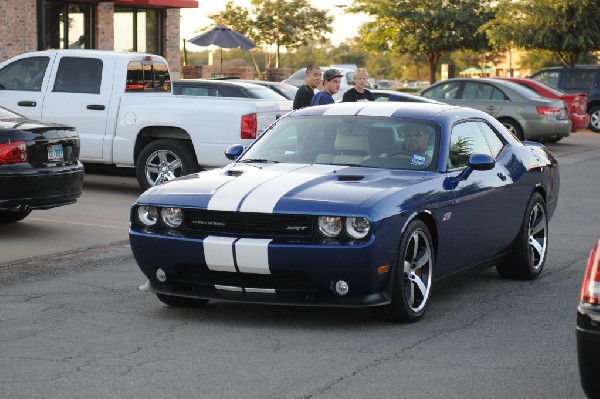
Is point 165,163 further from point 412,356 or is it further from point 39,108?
point 412,356

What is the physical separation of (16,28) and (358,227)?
2486 centimetres

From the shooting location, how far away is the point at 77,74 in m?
16.8

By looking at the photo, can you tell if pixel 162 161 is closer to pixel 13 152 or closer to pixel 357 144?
pixel 13 152

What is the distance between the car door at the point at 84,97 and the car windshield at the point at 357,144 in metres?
7.35

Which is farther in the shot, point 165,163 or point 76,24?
point 76,24

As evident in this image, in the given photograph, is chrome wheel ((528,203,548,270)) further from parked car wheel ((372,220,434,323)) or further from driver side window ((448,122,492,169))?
parked car wheel ((372,220,434,323))

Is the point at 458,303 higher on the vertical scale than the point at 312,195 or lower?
lower

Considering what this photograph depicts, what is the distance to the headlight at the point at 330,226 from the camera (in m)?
7.79

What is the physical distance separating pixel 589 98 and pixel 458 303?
84.9ft

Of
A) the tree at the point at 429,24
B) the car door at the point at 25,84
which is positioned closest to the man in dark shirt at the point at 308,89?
the car door at the point at 25,84

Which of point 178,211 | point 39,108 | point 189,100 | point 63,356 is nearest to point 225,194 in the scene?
point 178,211

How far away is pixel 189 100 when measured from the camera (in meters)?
16.1

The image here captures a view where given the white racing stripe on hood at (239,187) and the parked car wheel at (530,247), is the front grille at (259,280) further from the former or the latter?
the parked car wheel at (530,247)

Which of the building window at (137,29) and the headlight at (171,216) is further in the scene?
the building window at (137,29)
